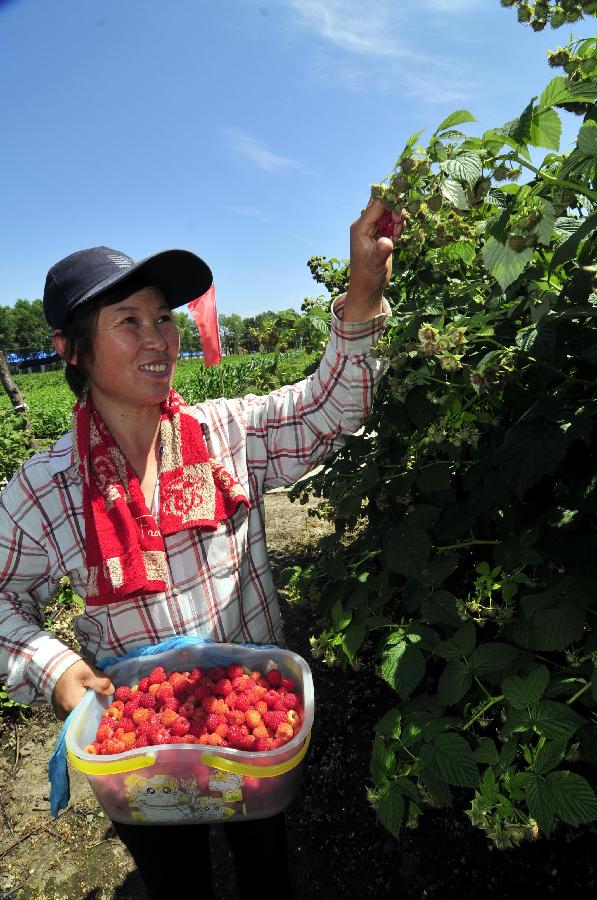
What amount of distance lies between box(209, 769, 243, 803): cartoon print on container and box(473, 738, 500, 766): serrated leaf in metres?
→ 0.52

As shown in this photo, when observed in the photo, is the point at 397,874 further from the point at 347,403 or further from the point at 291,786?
the point at 347,403

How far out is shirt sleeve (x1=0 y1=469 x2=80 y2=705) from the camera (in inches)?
60.2

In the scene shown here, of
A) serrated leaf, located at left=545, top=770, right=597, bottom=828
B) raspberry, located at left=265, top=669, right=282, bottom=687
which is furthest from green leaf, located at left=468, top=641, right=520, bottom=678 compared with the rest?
raspberry, located at left=265, top=669, right=282, bottom=687

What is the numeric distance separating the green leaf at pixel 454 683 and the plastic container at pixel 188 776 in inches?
12.5

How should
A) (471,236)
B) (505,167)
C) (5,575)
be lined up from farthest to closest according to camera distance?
(5,575) → (471,236) → (505,167)

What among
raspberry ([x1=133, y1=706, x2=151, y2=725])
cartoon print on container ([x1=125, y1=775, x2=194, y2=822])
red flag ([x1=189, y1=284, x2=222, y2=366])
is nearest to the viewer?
cartoon print on container ([x1=125, y1=775, x2=194, y2=822])

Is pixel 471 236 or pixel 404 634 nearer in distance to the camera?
pixel 471 236

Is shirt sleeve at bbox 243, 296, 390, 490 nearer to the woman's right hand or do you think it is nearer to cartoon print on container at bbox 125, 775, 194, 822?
the woman's right hand

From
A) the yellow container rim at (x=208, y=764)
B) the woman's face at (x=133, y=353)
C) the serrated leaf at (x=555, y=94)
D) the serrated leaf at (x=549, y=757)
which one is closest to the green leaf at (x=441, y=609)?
the serrated leaf at (x=549, y=757)

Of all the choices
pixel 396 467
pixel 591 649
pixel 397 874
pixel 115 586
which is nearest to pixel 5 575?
pixel 115 586

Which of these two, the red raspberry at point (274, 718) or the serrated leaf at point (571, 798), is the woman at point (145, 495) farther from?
the serrated leaf at point (571, 798)

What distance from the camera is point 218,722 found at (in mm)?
1362

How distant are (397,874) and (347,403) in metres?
1.84

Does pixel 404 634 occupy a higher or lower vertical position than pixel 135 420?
lower
